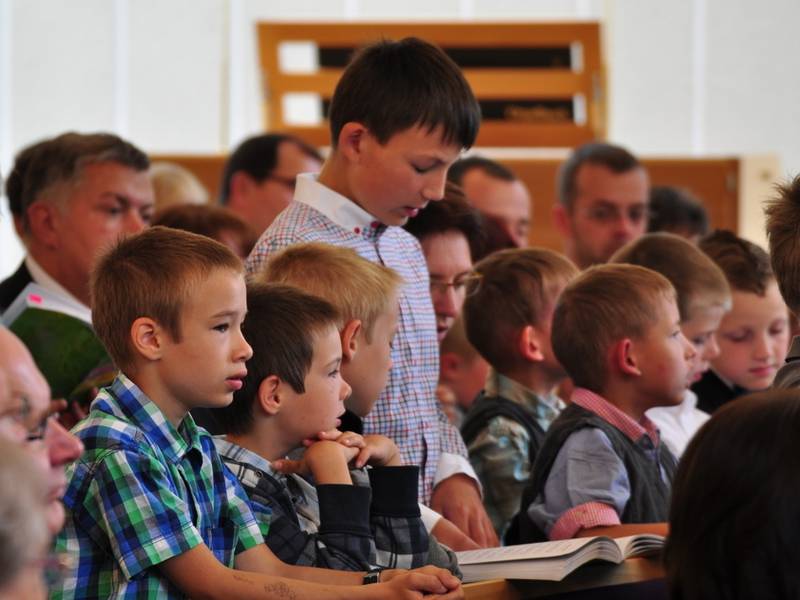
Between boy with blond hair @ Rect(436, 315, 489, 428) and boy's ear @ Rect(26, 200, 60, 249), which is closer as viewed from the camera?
boy's ear @ Rect(26, 200, 60, 249)

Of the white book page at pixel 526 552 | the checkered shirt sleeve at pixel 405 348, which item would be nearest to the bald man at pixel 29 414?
the white book page at pixel 526 552

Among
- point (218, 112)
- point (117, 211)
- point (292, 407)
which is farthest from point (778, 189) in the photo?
point (218, 112)

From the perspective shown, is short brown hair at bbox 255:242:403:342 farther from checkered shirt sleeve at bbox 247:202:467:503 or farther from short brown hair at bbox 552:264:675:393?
short brown hair at bbox 552:264:675:393

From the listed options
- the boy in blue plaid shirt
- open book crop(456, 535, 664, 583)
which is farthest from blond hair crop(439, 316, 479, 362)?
the boy in blue plaid shirt

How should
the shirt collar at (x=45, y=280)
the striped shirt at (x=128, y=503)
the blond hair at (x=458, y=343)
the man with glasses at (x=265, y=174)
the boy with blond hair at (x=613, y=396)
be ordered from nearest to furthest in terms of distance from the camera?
the striped shirt at (x=128, y=503)
the boy with blond hair at (x=613, y=396)
the shirt collar at (x=45, y=280)
the blond hair at (x=458, y=343)
the man with glasses at (x=265, y=174)

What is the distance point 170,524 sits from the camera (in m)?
1.92

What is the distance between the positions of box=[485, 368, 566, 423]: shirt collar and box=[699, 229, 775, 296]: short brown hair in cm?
91

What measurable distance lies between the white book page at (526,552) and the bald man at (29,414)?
A: 2.70ft

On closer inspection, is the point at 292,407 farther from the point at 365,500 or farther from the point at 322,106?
the point at 322,106

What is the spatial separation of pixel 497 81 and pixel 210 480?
4842 millimetres

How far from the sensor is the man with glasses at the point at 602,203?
5035 millimetres

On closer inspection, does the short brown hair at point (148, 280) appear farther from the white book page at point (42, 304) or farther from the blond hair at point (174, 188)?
the blond hair at point (174, 188)

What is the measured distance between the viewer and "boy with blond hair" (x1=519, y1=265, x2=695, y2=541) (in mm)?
2752

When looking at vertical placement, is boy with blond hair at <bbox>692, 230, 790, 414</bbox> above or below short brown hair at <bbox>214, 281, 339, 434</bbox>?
below
